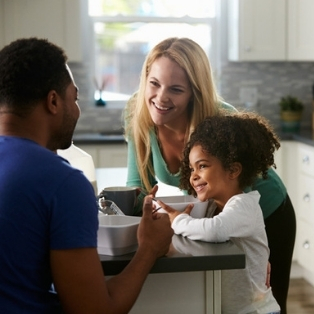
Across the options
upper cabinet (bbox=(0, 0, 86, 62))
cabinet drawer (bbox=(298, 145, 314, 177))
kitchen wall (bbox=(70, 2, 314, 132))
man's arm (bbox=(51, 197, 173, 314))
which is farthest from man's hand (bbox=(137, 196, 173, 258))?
kitchen wall (bbox=(70, 2, 314, 132))

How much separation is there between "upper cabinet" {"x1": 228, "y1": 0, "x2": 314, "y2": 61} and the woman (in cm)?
264

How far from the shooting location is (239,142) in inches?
86.8

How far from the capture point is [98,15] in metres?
5.50

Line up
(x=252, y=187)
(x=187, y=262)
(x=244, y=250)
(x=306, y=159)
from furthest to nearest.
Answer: (x=306, y=159) < (x=252, y=187) < (x=244, y=250) < (x=187, y=262)

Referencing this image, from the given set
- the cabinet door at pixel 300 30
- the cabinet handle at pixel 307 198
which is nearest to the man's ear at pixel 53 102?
the cabinet handle at pixel 307 198

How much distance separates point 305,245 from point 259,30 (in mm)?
1554

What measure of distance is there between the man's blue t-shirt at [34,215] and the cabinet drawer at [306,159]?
10.8 ft

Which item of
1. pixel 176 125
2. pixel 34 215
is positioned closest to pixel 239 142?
pixel 176 125

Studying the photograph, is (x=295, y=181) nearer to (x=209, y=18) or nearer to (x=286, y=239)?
(x=209, y=18)

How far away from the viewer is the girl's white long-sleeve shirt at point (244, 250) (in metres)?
1.96

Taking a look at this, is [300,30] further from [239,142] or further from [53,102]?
[53,102]

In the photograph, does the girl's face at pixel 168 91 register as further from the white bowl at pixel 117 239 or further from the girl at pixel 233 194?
the white bowl at pixel 117 239

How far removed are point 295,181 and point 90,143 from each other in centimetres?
141

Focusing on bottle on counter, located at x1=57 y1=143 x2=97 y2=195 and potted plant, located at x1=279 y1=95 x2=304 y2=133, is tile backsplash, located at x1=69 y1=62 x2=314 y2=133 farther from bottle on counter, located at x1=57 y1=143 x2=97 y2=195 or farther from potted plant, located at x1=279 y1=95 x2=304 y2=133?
bottle on counter, located at x1=57 y1=143 x2=97 y2=195
